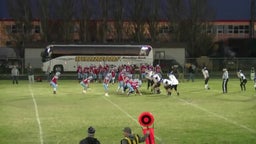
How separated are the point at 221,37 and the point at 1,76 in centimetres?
4339

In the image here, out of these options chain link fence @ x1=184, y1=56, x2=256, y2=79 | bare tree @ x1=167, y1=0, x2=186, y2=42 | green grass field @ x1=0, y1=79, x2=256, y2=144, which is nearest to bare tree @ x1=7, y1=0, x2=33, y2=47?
bare tree @ x1=167, y1=0, x2=186, y2=42

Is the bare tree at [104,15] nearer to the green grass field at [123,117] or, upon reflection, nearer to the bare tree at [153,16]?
the bare tree at [153,16]

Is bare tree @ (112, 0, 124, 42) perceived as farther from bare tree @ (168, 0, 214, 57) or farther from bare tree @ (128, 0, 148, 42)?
bare tree @ (168, 0, 214, 57)

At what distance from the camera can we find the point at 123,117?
2352 cm

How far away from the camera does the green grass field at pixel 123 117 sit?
60.0ft

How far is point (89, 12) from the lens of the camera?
2894 inches

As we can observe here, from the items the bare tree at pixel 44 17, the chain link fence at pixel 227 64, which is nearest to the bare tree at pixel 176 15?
the chain link fence at pixel 227 64

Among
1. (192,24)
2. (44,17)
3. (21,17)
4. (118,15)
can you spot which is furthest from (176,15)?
(21,17)

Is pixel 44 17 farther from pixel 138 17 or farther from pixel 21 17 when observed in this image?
pixel 138 17

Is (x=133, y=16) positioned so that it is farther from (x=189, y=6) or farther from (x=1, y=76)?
(x=1, y=76)

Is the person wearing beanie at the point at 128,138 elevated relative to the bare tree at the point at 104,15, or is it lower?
lower

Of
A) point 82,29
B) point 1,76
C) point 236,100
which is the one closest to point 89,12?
point 82,29

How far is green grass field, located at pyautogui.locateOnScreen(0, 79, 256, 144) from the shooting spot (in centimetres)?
1830

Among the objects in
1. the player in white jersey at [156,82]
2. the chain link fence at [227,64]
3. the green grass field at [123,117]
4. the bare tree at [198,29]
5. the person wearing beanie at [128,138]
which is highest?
the bare tree at [198,29]
